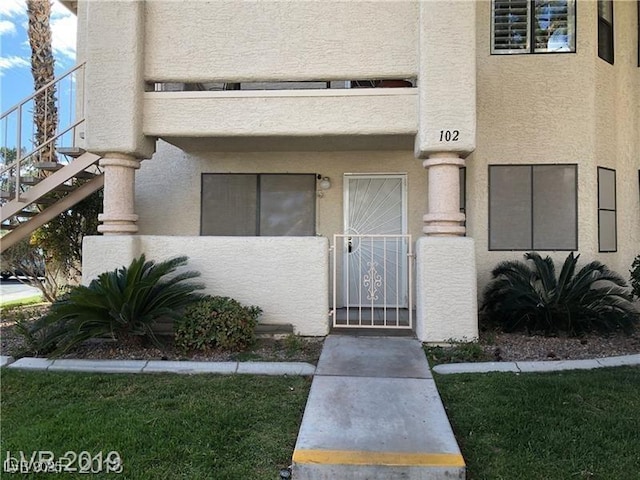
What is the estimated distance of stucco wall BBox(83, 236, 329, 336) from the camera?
6.16 m

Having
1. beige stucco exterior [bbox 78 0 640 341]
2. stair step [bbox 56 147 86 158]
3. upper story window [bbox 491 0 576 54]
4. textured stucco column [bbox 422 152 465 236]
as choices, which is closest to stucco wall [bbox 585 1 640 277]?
beige stucco exterior [bbox 78 0 640 341]

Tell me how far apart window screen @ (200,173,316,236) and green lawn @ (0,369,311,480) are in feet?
12.3

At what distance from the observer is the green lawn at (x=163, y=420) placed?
3092 millimetres

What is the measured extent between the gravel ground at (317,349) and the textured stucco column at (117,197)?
1.61m

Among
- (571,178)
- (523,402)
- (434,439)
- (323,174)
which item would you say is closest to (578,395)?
(523,402)

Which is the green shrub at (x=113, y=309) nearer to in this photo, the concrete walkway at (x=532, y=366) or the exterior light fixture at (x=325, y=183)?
the exterior light fixture at (x=325, y=183)

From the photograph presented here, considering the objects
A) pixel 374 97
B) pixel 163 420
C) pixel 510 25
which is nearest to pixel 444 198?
pixel 374 97

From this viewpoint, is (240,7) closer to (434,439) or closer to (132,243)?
(132,243)

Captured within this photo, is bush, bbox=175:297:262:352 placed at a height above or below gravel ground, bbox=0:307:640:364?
above

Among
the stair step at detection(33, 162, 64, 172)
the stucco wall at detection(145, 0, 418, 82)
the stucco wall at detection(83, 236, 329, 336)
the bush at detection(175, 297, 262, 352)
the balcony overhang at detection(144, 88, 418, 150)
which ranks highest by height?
the stucco wall at detection(145, 0, 418, 82)

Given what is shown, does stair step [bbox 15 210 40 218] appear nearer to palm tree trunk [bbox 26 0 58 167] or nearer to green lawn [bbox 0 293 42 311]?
green lawn [bbox 0 293 42 311]

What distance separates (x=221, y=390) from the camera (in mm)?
4312

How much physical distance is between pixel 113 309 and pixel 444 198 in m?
4.41

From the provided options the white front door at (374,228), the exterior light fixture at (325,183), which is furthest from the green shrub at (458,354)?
the exterior light fixture at (325,183)
